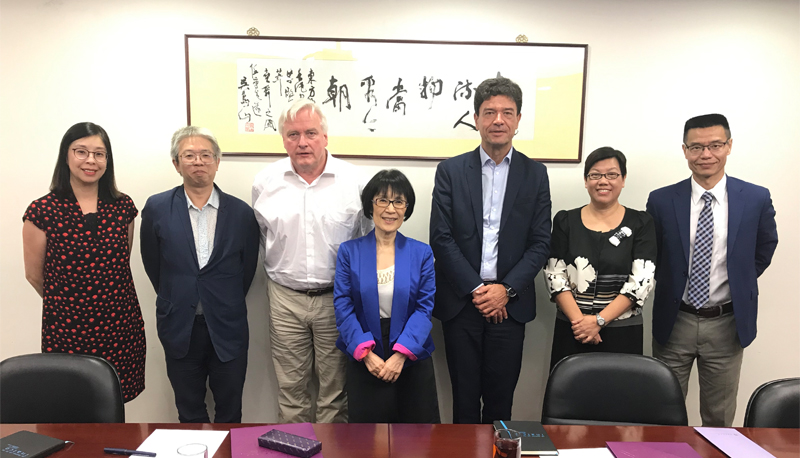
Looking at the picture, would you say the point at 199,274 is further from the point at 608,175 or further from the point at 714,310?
the point at 714,310

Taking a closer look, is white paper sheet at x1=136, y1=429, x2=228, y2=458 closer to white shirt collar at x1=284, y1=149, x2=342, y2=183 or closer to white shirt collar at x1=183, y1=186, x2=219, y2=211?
white shirt collar at x1=183, y1=186, x2=219, y2=211

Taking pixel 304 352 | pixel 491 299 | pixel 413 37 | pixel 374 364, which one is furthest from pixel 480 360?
pixel 413 37

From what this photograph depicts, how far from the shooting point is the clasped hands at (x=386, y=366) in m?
2.01

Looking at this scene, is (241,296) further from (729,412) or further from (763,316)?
(763,316)

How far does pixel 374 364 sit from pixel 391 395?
0.60 feet

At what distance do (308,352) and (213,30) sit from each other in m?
1.95

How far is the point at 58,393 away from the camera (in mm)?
1585

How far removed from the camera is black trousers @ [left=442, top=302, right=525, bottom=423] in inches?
92.3

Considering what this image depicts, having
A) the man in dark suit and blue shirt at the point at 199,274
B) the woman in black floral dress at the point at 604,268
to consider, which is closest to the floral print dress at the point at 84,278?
the man in dark suit and blue shirt at the point at 199,274

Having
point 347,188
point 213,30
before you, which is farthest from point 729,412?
point 213,30

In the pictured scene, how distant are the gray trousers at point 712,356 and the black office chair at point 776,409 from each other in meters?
0.85

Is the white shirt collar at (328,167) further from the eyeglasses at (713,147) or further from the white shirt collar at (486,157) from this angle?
the eyeglasses at (713,147)

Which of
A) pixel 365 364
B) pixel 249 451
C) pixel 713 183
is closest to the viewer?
pixel 249 451

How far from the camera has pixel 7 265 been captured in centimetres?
281
